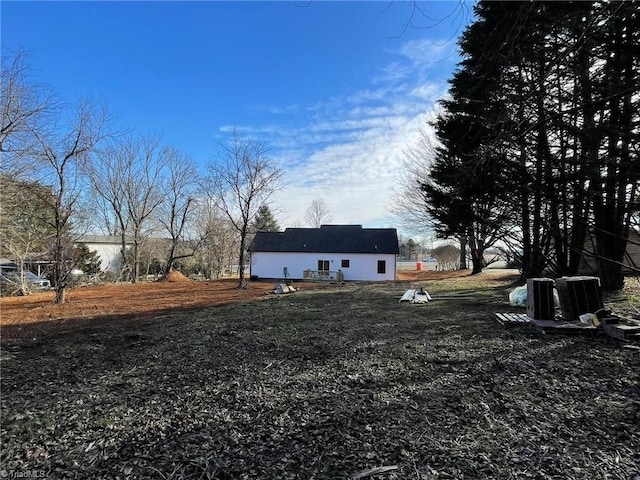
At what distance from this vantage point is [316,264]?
26.8 metres

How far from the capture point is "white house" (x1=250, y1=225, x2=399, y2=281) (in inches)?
1024

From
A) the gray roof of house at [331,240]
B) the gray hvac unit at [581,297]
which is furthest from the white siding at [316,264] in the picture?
the gray hvac unit at [581,297]

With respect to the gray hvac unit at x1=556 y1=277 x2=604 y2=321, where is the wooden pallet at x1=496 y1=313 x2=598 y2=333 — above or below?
below

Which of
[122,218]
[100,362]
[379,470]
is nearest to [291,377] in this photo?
[379,470]

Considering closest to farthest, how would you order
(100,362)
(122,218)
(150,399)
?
1. (150,399)
2. (100,362)
3. (122,218)

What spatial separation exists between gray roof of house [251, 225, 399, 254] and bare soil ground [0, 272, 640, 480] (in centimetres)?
2089

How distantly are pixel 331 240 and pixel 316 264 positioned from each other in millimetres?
2594

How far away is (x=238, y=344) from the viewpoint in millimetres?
5277

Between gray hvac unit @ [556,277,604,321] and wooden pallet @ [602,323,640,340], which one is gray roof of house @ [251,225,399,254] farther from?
wooden pallet @ [602,323,640,340]

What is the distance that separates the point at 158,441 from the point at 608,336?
20.7ft

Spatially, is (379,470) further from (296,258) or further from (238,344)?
(296,258)

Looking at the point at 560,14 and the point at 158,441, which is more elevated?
the point at 560,14

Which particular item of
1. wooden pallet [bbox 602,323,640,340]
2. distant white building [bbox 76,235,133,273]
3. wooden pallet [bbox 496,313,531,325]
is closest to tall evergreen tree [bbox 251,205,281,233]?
distant white building [bbox 76,235,133,273]

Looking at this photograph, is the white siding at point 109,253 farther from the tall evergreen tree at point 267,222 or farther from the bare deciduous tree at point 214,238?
the tall evergreen tree at point 267,222
